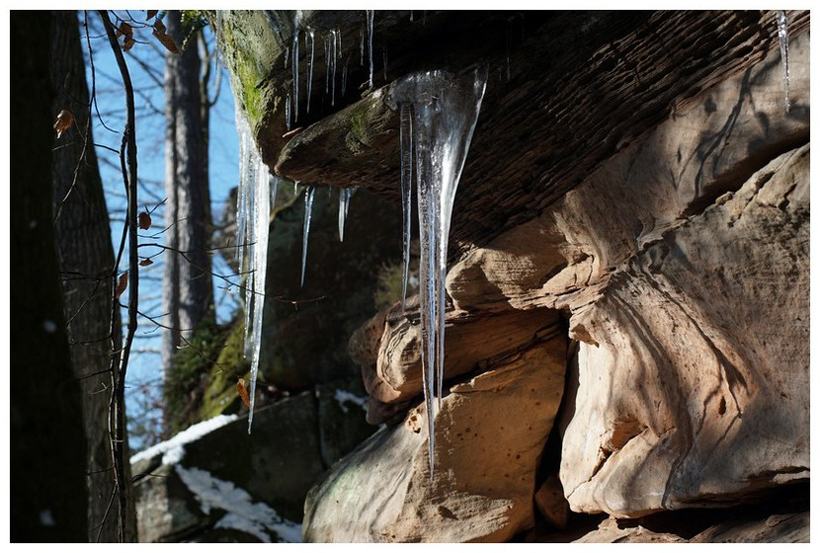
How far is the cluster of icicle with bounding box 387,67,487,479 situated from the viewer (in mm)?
4266

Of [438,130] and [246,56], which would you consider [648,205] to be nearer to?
[438,130]

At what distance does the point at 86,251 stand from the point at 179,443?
115 inches

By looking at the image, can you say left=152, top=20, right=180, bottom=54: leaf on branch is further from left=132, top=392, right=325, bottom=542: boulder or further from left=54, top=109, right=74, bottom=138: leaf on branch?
left=132, top=392, right=325, bottom=542: boulder

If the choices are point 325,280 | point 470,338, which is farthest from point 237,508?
point 470,338

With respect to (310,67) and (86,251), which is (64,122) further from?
(86,251)

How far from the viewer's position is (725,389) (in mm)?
4102

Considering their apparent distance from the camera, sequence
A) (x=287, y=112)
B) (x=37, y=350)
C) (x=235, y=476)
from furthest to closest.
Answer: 1. (x=235, y=476)
2. (x=287, y=112)
3. (x=37, y=350)

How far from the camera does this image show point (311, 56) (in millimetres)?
4352

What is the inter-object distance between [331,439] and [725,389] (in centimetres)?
491

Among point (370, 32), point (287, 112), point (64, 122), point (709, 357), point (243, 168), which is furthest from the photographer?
point (243, 168)

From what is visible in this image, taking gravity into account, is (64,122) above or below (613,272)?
above

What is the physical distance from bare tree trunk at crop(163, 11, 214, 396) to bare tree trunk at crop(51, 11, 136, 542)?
5787 mm

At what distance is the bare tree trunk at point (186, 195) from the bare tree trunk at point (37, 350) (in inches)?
376

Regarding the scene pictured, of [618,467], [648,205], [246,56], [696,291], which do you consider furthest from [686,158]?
[246,56]
